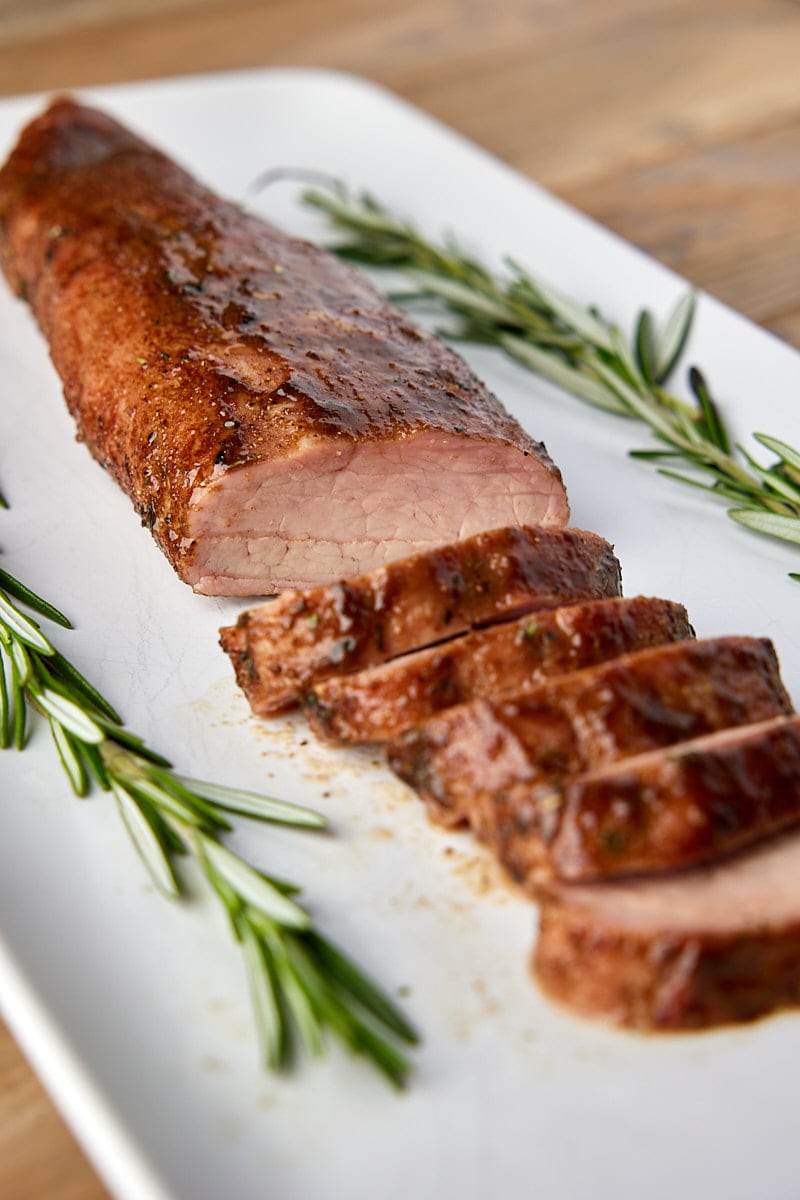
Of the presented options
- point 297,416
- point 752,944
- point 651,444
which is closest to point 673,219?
point 651,444

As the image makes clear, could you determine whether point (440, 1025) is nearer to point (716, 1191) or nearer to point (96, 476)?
point (716, 1191)

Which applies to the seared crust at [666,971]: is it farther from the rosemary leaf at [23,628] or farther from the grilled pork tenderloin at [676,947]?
the rosemary leaf at [23,628]

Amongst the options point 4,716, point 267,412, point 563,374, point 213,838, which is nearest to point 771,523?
point 563,374

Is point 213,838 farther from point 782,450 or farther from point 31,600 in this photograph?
point 782,450

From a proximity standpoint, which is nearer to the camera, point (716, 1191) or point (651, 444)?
point (716, 1191)

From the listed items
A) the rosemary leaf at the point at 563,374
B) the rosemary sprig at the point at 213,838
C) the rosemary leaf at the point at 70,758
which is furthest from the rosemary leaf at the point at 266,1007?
the rosemary leaf at the point at 563,374
